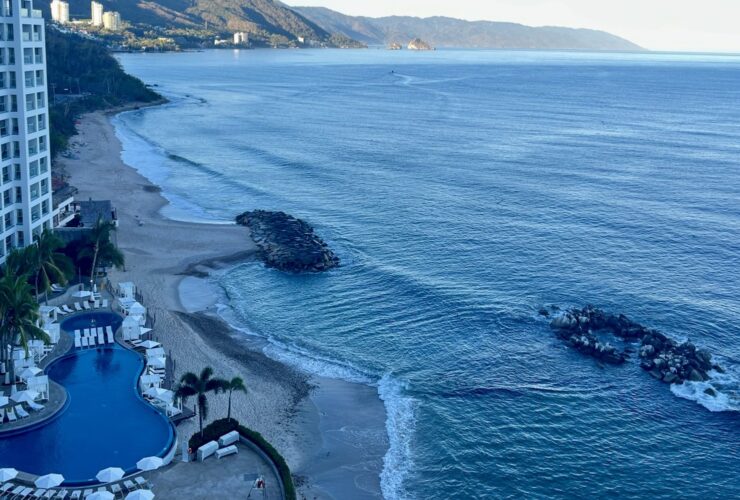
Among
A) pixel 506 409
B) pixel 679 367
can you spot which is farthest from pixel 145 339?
pixel 679 367

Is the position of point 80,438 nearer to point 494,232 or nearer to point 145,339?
point 145,339

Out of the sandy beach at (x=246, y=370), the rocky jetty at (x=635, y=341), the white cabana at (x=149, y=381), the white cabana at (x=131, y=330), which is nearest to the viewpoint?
the sandy beach at (x=246, y=370)

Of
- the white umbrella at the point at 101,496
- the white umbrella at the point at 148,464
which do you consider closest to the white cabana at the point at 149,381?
the white umbrella at the point at 148,464

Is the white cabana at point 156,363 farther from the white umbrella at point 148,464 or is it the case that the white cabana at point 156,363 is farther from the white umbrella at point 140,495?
the white umbrella at point 140,495

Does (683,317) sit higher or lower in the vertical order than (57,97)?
lower

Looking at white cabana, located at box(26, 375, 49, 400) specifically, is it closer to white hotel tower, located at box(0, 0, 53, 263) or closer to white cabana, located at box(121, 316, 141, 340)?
white cabana, located at box(121, 316, 141, 340)

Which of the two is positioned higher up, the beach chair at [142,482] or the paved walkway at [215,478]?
the beach chair at [142,482]
